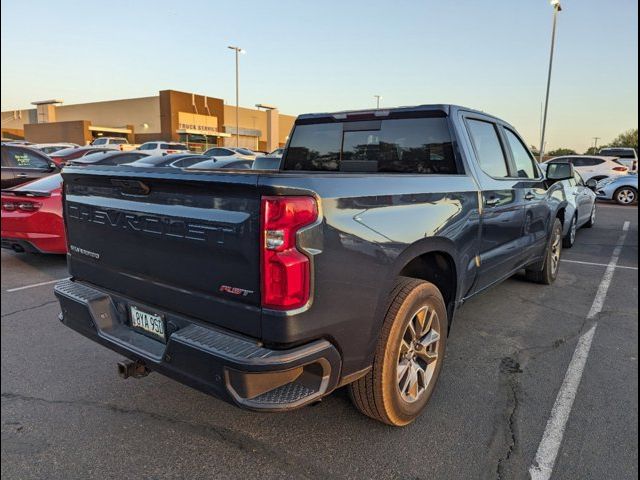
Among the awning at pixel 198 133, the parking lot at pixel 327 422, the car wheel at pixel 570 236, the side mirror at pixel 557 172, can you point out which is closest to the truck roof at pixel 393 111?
the side mirror at pixel 557 172

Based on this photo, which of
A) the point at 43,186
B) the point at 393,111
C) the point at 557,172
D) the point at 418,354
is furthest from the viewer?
the point at 43,186

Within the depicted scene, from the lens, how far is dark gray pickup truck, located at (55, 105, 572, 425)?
205 cm

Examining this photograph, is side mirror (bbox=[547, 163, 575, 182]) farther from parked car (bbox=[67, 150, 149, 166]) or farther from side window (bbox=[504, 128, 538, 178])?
parked car (bbox=[67, 150, 149, 166])

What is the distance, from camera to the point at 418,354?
2.96 meters

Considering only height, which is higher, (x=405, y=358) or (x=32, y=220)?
(x=32, y=220)

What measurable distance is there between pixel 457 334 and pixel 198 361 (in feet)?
9.27

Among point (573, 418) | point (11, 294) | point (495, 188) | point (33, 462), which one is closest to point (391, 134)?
point (495, 188)

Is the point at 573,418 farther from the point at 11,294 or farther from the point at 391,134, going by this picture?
the point at 11,294

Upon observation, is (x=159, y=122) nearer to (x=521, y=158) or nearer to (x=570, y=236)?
A: (x=570, y=236)

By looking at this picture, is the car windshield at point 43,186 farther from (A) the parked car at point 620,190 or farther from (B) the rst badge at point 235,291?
(A) the parked car at point 620,190

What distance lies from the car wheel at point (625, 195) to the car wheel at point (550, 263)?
41.5ft

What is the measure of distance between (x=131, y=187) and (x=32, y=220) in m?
4.74

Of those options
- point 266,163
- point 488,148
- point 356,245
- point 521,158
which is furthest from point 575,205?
point 356,245

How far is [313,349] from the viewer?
2.13 m
